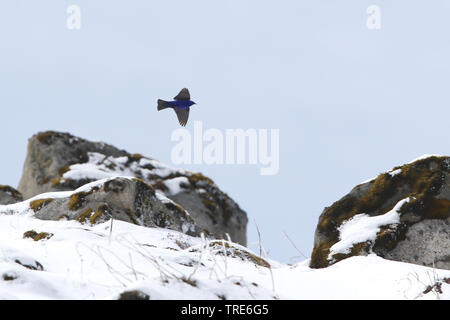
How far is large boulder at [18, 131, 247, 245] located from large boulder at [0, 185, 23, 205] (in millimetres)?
1549

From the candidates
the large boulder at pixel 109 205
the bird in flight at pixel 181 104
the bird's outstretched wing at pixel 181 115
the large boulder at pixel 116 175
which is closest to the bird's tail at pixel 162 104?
the bird in flight at pixel 181 104

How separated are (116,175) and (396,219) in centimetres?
1700

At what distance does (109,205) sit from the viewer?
17.2 metres

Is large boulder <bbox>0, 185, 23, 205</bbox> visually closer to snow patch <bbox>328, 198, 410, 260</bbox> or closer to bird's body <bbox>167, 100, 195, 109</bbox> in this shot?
bird's body <bbox>167, 100, 195, 109</bbox>

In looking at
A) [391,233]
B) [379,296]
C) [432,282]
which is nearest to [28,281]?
[379,296]

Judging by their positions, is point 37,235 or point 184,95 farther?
point 184,95

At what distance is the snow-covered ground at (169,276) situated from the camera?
17.1 feet

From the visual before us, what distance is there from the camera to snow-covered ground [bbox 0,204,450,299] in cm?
521

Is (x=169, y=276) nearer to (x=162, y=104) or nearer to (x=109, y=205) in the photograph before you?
(x=162, y=104)

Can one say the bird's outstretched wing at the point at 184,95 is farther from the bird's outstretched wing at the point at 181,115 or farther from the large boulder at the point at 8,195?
the large boulder at the point at 8,195

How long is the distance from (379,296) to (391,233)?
611 centimetres

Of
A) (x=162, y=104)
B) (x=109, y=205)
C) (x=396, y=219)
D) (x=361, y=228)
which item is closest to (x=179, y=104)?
(x=162, y=104)

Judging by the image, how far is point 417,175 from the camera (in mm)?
13711

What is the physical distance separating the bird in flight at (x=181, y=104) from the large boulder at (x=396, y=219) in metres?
4.98
